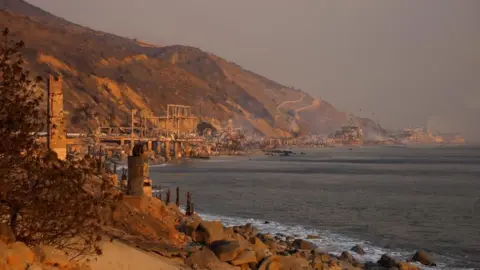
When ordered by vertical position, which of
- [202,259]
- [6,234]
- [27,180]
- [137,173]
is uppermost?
[27,180]

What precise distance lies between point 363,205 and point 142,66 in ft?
501

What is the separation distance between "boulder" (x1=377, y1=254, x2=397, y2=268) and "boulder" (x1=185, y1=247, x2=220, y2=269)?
10.2m


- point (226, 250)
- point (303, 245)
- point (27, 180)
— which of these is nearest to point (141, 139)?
point (303, 245)

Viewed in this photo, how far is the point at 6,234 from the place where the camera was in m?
9.34

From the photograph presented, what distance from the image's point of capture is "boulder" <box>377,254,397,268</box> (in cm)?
2241

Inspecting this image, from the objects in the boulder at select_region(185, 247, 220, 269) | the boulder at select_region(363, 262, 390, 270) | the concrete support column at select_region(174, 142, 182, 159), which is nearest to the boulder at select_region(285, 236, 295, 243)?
the boulder at select_region(363, 262, 390, 270)

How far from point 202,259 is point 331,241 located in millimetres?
15585

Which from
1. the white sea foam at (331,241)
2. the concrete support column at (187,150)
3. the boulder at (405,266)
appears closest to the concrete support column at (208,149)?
the concrete support column at (187,150)

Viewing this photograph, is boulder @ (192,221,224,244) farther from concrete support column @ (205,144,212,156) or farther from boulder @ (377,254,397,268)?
concrete support column @ (205,144,212,156)

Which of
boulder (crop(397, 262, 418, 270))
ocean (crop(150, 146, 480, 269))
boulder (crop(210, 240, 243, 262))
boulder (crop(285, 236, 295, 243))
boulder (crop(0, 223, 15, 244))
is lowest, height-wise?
ocean (crop(150, 146, 480, 269))

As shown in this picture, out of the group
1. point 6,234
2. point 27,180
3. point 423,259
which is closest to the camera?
point 6,234

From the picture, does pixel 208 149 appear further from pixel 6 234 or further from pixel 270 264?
pixel 6 234

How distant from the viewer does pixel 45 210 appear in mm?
9734

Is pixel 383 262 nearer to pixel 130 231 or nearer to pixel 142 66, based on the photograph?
pixel 130 231
